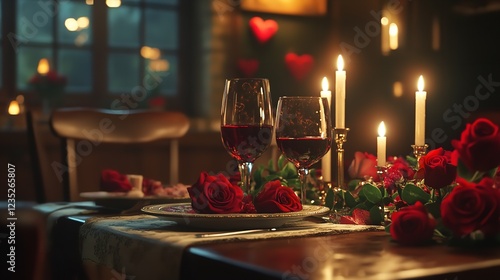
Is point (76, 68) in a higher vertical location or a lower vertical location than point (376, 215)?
higher

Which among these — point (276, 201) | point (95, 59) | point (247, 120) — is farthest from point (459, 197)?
point (95, 59)

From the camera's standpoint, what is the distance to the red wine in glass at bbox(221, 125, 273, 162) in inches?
45.1

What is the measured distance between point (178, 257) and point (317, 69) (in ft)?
13.6

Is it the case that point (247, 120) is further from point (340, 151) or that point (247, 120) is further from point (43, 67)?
point (43, 67)

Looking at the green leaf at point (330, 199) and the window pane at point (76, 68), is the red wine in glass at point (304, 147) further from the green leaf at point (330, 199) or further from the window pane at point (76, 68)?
the window pane at point (76, 68)

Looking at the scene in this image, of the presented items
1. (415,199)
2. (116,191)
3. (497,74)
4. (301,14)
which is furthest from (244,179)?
(301,14)

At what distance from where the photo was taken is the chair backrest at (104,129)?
1882 mm

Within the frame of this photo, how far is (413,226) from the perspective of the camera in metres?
0.92

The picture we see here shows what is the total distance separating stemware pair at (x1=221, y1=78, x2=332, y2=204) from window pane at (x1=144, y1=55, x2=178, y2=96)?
148 inches

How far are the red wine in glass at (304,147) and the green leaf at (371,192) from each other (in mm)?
83

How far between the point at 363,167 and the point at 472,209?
469 mm

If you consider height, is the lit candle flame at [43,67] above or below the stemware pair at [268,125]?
above

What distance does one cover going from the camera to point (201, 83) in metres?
4.99

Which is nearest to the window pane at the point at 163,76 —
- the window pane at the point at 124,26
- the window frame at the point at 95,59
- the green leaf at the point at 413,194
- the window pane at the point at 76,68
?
the window frame at the point at 95,59
